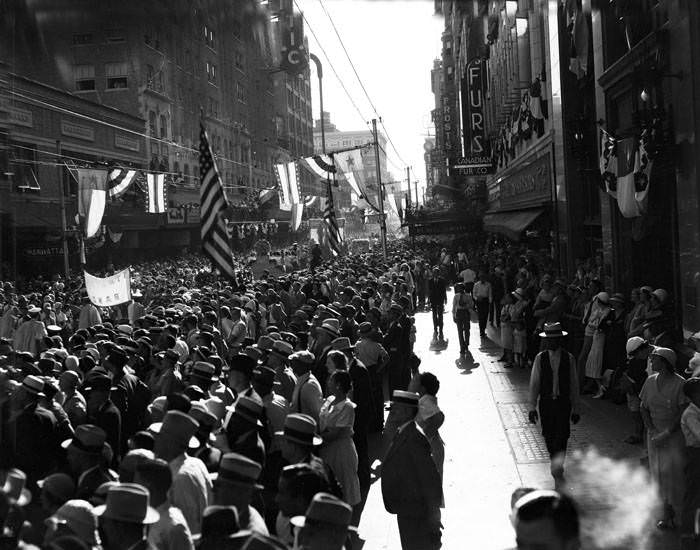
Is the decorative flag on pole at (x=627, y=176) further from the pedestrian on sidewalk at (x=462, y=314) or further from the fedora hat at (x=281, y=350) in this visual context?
the fedora hat at (x=281, y=350)

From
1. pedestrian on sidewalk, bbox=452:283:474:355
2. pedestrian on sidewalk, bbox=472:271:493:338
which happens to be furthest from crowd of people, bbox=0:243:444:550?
pedestrian on sidewalk, bbox=472:271:493:338

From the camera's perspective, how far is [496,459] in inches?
373

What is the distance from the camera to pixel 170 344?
31.9ft

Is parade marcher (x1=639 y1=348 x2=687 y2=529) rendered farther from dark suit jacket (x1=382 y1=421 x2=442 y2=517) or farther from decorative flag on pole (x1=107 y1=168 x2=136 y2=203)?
decorative flag on pole (x1=107 y1=168 x2=136 y2=203)

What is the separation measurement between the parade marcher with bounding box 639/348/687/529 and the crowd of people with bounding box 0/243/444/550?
1800 millimetres

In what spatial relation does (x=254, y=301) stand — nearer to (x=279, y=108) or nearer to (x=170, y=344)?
(x=170, y=344)

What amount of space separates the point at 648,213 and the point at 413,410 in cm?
840

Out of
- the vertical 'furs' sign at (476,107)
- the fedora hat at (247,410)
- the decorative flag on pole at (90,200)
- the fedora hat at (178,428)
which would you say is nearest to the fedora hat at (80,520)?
the fedora hat at (178,428)

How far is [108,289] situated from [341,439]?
8886 millimetres

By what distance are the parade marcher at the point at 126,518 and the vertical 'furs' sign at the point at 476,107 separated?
1383 inches

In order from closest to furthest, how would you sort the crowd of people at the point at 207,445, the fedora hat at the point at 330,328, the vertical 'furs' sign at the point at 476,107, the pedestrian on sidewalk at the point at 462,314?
the crowd of people at the point at 207,445 < the fedora hat at the point at 330,328 < the pedestrian on sidewalk at the point at 462,314 < the vertical 'furs' sign at the point at 476,107

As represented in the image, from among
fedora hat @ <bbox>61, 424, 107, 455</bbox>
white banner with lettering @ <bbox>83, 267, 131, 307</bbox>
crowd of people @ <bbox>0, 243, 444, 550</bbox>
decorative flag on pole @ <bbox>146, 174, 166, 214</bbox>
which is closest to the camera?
crowd of people @ <bbox>0, 243, 444, 550</bbox>

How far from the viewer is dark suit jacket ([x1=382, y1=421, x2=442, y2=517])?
238 inches

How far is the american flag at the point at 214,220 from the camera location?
1048 cm
